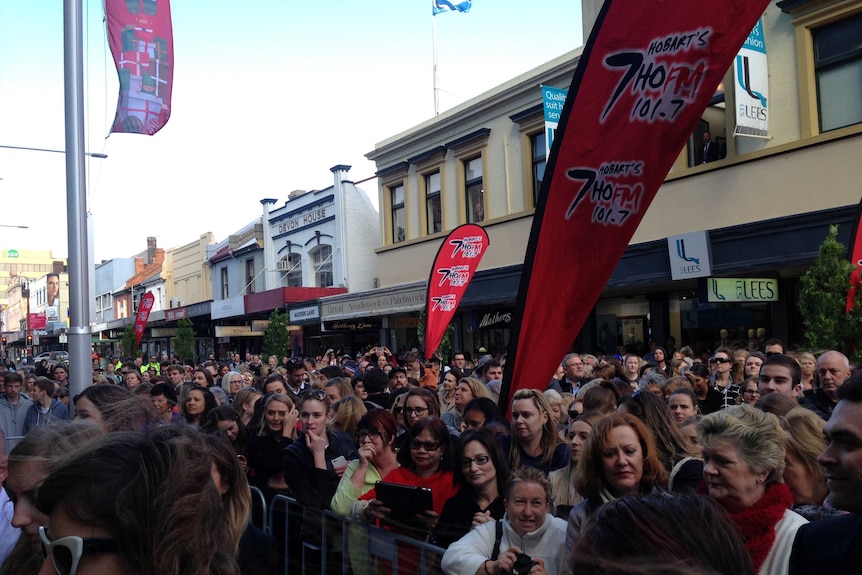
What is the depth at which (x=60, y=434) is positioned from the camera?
2.91 m

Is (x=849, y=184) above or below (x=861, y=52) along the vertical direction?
below

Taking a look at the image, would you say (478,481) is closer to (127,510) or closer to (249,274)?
(127,510)

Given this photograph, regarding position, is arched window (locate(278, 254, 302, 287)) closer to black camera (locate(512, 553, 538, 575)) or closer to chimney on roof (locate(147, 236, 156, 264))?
chimney on roof (locate(147, 236, 156, 264))

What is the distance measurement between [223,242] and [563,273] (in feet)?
124

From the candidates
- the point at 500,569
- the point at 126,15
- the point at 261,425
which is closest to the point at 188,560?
the point at 500,569

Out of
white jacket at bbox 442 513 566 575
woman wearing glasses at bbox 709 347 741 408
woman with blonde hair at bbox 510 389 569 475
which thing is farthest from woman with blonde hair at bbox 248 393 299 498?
woman wearing glasses at bbox 709 347 741 408

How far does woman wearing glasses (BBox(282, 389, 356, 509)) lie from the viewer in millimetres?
5434

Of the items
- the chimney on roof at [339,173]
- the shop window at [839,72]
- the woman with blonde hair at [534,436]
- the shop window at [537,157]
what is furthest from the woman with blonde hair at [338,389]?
the chimney on roof at [339,173]

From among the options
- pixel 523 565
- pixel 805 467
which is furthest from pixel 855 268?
pixel 523 565

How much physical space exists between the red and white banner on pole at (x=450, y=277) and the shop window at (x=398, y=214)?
12.3 metres

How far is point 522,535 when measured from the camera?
379 centimetres

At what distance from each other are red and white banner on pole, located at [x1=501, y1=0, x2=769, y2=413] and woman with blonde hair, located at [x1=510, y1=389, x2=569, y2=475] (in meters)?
0.65

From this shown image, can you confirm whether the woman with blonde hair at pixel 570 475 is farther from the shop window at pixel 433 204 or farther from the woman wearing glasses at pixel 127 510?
the shop window at pixel 433 204

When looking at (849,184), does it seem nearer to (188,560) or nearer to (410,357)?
(410,357)
